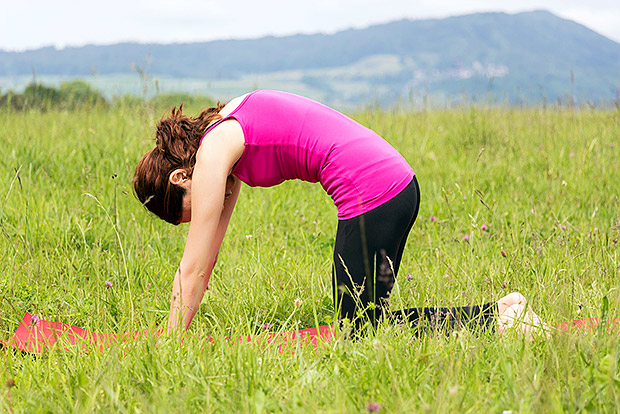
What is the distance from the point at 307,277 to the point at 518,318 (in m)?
1.13

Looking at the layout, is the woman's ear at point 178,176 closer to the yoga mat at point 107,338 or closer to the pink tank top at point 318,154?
the pink tank top at point 318,154

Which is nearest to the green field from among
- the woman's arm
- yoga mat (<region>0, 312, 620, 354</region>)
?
yoga mat (<region>0, 312, 620, 354</region>)

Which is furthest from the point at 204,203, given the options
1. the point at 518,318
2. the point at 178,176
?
the point at 518,318

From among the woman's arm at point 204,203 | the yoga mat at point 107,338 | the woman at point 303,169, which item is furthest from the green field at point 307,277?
the woman at point 303,169

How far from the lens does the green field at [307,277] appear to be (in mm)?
1678

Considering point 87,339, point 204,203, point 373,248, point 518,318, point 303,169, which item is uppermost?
point 303,169

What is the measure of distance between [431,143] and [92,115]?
3852 mm

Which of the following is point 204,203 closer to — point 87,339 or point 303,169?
point 303,169

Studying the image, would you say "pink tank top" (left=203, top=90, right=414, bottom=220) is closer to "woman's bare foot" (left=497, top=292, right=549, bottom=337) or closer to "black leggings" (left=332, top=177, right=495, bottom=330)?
"black leggings" (left=332, top=177, right=495, bottom=330)

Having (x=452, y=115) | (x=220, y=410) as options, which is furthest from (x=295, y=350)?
(x=452, y=115)

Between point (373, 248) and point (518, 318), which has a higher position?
point (373, 248)

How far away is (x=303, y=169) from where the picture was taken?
2410 mm

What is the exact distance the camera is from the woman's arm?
217 centimetres

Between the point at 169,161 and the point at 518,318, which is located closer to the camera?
the point at 518,318
